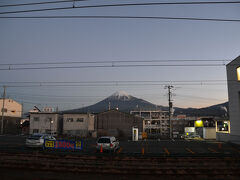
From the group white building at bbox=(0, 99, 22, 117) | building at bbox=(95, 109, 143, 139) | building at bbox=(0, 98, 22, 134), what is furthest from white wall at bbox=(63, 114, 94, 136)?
white building at bbox=(0, 99, 22, 117)

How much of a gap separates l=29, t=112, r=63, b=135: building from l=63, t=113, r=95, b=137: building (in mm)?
2543

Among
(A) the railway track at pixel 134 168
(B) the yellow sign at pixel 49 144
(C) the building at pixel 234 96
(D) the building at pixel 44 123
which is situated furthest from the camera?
(D) the building at pixel 44 123

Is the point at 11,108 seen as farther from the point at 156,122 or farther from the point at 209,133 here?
the point at 156,122

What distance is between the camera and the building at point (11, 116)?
6956 cm

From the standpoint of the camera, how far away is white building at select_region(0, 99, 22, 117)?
71906 mm

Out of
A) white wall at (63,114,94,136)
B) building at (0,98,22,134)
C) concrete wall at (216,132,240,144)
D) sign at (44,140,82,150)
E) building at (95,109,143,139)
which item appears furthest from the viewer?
building at (0,98,22,134)

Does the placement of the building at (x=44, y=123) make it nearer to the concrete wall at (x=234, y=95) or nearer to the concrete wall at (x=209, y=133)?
the concrete wall at (x=209, y=133)

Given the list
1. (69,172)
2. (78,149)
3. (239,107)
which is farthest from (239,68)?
(69,172)

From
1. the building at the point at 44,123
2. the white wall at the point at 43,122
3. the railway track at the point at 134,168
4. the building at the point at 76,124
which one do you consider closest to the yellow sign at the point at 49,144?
the railway track at the point at 134,168

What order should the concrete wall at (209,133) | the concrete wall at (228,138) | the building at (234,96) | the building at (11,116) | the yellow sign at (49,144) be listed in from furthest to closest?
the building at (11,116) → the concrete wall at (209,133) → the concrete wall at (228,138) → the building at (234,96) → the yellow sign at (49,144)

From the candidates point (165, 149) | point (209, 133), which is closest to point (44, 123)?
point (165, 149)

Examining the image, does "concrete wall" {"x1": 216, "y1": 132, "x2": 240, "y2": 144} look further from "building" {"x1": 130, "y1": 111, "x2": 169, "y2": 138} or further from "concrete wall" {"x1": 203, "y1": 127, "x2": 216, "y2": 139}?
"building" {"x1": 130, "y1": 111, "x2": 169, "y2": 138}

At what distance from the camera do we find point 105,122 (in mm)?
62469

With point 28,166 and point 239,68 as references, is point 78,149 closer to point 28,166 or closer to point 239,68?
point 28,166
